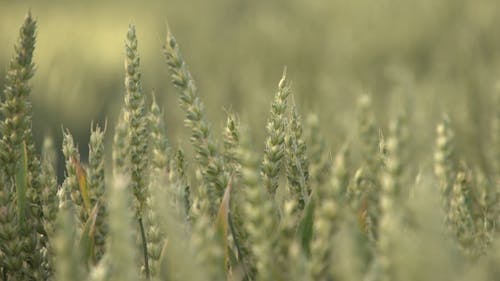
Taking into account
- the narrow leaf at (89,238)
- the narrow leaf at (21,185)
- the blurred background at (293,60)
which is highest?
the blurred background at (293,60)

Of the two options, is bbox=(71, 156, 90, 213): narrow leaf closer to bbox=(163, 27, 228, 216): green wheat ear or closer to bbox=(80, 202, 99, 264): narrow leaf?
bbox=(80, 202, 99, 264): narrow leaf

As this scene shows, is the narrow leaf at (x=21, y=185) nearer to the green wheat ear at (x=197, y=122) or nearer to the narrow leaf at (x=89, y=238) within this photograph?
the narrow leaf at (x=89, y=238)

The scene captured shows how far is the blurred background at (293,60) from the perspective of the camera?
13.5ft

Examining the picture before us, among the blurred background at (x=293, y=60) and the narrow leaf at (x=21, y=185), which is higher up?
the blurred background at (x=293, y=60)

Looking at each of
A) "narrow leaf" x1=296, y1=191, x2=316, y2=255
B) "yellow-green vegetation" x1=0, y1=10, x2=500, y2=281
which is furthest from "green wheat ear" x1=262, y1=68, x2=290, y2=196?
"narrow leaf" x1=296, y1=191, x2=316, y2=255

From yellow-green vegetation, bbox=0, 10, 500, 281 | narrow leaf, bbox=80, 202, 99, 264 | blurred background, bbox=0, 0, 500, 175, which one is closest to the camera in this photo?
yellow-green vegetation, bbox=0, 10, 500, 281

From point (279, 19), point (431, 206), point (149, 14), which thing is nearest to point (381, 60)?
point (279, 19)

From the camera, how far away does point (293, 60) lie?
558 centimetres

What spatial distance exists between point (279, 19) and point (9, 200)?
5.45 metres

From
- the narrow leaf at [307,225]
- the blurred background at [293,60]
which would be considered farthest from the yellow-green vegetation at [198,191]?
the blurred background at [293,60]

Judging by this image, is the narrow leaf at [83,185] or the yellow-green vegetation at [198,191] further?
the narrow leaf at [83,185]

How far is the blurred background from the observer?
162 inches

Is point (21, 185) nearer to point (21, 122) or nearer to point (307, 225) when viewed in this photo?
point (21, 122)

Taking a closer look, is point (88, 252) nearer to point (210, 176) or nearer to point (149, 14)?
point (210, 176)
